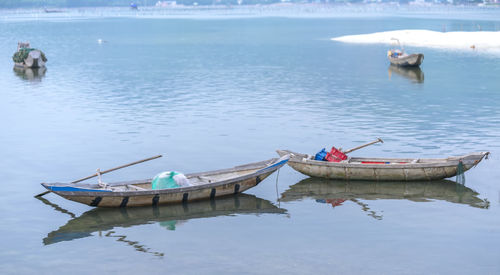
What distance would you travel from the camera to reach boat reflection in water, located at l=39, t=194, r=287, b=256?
21003 millimetres

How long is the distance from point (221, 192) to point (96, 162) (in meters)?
8.82

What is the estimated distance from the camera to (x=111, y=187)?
74.9 ft

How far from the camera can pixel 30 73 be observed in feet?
231

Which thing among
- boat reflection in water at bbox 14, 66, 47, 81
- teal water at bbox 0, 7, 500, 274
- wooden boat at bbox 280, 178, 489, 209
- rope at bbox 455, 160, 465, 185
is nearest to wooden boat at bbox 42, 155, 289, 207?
teal water at bbox 0, 7, 500, 274

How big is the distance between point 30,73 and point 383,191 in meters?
54.2

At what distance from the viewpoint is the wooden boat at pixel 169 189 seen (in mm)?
21641

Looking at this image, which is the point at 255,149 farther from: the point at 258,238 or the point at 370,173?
the point at 258,238

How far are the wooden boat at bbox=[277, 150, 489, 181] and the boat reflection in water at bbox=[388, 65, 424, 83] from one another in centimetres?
3524

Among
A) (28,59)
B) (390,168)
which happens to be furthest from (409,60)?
(390,168)

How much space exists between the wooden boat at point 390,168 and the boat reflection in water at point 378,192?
0.25 meters

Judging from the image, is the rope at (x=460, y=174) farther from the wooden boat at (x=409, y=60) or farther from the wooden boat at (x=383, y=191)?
the wooden boat at (x=409, y=60)

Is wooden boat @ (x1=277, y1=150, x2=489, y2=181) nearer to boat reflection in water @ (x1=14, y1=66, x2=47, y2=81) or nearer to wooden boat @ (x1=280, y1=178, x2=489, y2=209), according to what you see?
wooden boat @ (x1=280, y1=178, x2=489, y2=209)

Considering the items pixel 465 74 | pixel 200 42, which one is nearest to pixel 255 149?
pixel 465 74

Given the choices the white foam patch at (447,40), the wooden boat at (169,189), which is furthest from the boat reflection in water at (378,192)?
the white foam patch at (447,40)
